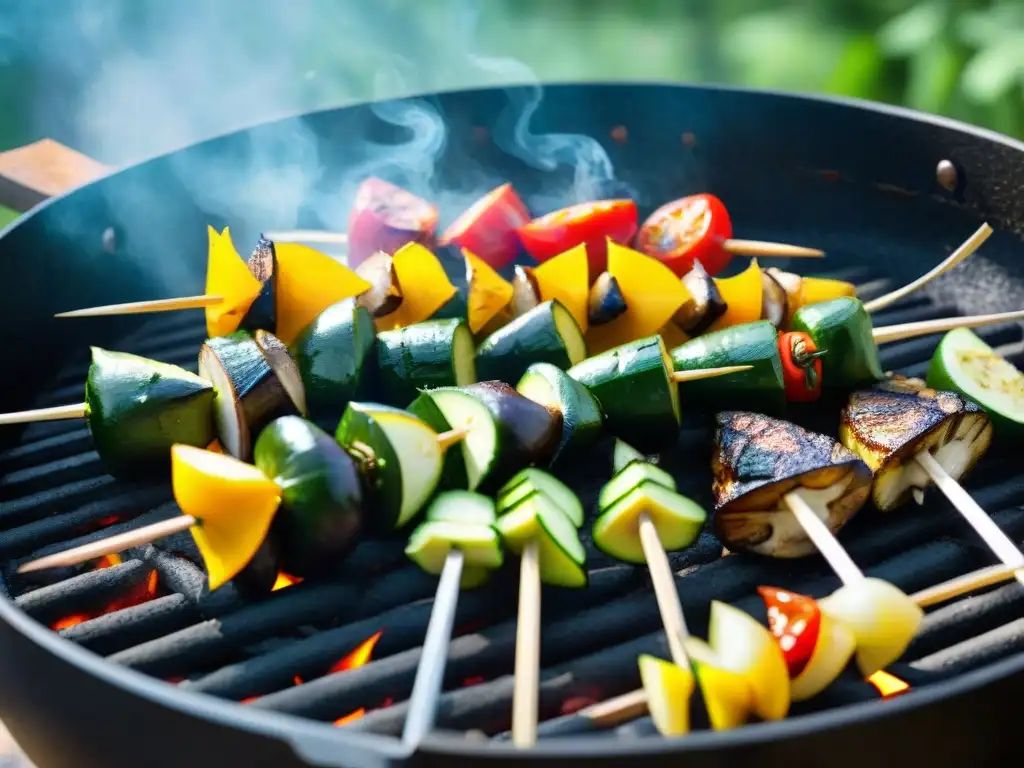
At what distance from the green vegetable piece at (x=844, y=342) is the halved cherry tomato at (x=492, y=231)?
1.07 meters

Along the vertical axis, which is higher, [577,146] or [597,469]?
[577,146]

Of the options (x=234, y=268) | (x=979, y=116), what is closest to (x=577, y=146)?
(x=234, y=268)

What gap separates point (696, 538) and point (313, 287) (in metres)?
1.23

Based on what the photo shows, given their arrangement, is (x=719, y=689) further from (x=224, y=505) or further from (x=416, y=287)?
(x=416, y=287)

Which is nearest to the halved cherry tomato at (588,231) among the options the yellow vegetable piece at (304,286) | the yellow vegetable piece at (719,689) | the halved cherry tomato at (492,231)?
the halved cherry tomato at (492,231)

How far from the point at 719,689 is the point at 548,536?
442mm

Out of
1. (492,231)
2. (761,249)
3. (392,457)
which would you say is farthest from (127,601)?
(761,249)

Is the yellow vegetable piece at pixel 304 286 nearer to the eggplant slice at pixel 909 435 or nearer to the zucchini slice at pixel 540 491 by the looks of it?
the zucchini slice at pixel 540 491

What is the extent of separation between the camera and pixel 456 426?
2.08 metres

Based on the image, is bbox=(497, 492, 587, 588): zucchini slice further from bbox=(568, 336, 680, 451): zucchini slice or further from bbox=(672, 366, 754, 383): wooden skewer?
bbox=(672, 366, 754, 383): wooden skewer

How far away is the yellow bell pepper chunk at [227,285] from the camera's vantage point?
241 centimetres

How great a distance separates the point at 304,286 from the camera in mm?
2518

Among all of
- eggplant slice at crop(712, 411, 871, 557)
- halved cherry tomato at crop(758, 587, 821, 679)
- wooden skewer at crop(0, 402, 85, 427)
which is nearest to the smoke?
wooden skewer at crop(0, 402, 85, 427)

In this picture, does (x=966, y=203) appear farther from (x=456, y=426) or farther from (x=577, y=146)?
(x=456, y=426)
